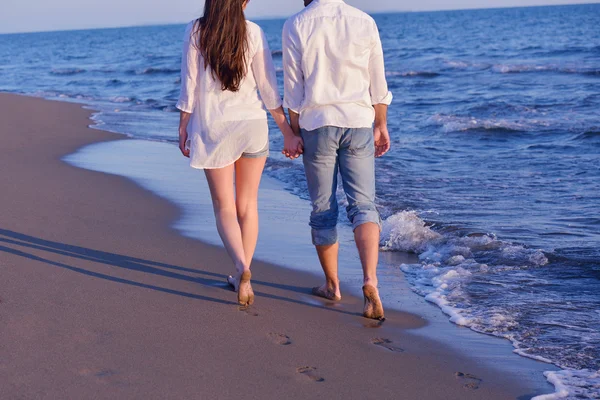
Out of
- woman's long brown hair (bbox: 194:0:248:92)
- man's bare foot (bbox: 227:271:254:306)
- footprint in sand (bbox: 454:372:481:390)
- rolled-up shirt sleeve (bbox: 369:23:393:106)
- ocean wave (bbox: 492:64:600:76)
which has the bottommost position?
ocean wave (bbox: 492:64:600:76)

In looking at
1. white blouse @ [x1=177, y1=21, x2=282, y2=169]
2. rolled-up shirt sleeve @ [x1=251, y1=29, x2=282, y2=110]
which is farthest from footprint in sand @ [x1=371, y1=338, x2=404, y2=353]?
rolled-up shirt sleeve @ [x1=251, y1=29, x2=282, y2=110]

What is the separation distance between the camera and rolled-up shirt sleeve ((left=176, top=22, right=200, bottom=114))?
3.57 meters

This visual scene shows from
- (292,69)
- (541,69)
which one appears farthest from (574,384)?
(541,69)

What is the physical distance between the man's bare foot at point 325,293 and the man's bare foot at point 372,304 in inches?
14.6

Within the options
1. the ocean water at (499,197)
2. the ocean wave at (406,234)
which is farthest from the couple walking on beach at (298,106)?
the ocean wave at (406,234)

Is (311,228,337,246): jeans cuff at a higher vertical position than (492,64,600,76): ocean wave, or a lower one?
higher

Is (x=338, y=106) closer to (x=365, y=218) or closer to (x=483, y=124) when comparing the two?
(x=365, y=218)

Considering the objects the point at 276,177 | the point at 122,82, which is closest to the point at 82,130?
the point at 276,177

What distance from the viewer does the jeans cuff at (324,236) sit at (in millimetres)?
3869

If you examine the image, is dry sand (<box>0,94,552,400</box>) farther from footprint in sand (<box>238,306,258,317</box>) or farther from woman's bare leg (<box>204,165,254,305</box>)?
woman's bare leg (<box>204,165,254,305</box>)

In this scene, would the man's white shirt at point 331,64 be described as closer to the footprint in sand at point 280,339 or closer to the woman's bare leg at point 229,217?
the woman's bare leg at point 229,217

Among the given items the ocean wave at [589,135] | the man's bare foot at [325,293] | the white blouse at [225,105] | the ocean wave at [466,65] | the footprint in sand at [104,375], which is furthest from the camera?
the ocean wave at [466,65]

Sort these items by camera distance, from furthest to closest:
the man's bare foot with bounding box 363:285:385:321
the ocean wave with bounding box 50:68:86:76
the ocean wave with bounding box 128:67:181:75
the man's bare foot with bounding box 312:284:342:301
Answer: the ocean wave with bounding box 50:68:86:76 → the ocean wave with bounding box 128:67:181:75 → the man's bare foot with bounding box 312:284:342:301 → the man's bare foot with bounding box 363:285:385:321

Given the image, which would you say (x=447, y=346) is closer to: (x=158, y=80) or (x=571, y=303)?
(x=571, y=303)
